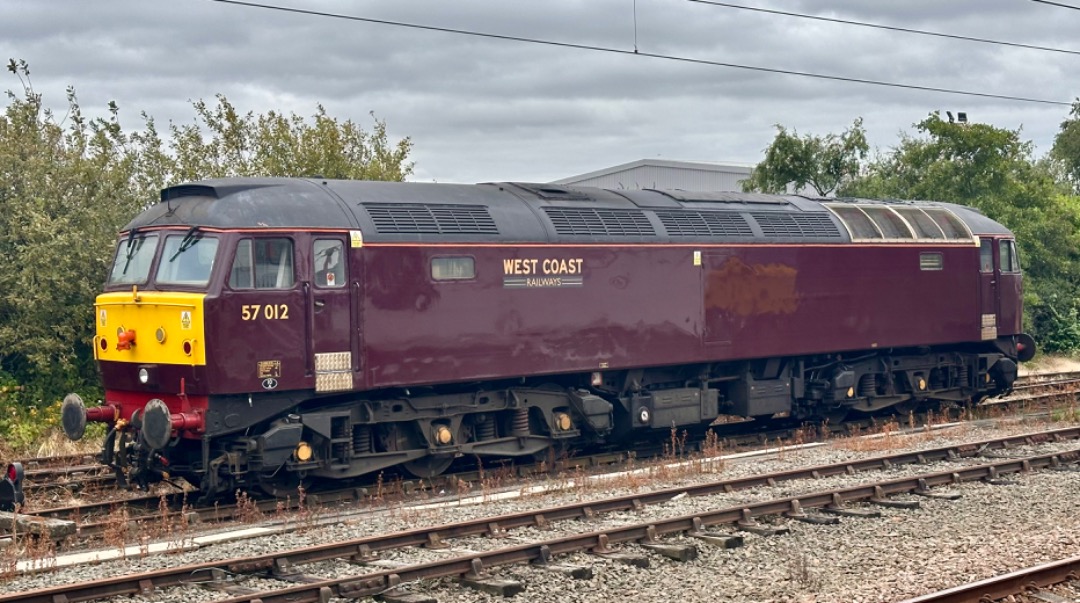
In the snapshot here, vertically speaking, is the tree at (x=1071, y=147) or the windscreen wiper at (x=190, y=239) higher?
the tree at (x=1071, y=147)

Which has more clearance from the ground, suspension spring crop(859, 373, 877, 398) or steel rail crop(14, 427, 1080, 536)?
suspension spring crop(859, 373, 877, 398)

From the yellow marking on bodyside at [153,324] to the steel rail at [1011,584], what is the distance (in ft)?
25.5

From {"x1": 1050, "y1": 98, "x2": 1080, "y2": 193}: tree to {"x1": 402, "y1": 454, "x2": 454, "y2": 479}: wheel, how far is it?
188ft

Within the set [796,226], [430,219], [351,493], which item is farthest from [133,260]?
[796,226]

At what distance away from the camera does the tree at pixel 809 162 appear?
3500 centimetres

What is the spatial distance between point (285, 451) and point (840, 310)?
32.3ft

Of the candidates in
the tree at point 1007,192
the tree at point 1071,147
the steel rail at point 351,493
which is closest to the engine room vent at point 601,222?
the steel rail at point 351,493

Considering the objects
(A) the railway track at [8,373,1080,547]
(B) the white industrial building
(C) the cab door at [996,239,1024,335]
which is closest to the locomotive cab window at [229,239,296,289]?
(A) the railway track at [8,373,1080,547]

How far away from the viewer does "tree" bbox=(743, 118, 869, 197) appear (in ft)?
115

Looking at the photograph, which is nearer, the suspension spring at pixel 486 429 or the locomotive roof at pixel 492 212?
the locomotive roof at pixel 492 212

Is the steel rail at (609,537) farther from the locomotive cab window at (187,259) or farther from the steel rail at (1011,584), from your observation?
the locomotive cab window at (187,259)

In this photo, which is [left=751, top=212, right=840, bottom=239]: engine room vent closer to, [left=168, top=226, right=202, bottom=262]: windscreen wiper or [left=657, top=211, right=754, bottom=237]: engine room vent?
[left=657, top=211, right=754, bottom=237]: engine room vent

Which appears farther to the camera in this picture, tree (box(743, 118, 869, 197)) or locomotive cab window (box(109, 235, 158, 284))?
tree (box(743, 118, 869, 197))

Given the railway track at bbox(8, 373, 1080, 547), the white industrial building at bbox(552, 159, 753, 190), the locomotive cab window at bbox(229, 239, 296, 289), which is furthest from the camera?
the white industrial building at bbox(552, 159, 753, 190)
